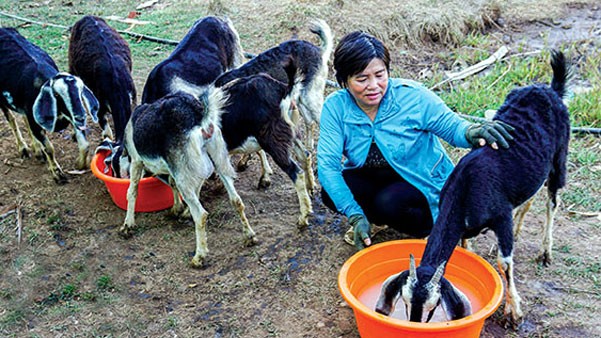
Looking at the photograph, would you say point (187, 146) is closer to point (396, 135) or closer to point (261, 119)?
point (261, 119)

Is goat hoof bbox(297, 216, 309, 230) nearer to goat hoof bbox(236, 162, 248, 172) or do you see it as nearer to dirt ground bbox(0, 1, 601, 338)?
dirt ground bbox(0, 1, 601, 338)

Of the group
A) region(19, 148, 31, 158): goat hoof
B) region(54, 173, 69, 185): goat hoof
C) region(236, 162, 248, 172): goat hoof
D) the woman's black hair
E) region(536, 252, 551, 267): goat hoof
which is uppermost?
the woman's black hair

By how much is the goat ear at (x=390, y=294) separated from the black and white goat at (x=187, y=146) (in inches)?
56.4

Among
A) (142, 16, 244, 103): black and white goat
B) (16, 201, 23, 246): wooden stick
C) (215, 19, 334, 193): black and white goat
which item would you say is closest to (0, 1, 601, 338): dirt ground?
(16, 201, 23, 246): wooden stick

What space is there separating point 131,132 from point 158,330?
1.43m

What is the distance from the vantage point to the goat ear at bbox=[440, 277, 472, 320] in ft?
9.20

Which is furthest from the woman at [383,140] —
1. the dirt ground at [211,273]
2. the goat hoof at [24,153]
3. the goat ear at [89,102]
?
the goat hoof at [24,153]

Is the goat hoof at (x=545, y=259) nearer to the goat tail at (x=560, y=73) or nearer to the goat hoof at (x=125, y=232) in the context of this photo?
the goat tail at (x=560, y=73)

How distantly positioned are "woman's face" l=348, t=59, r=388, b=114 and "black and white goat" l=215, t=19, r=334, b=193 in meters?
1.08

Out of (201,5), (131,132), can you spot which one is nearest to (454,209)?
(131,132)

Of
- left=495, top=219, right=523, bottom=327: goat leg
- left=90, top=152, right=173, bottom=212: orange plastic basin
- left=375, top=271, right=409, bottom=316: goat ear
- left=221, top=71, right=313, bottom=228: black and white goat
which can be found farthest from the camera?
left=90, top=152, right=173, bottom=212: orange plastic basin

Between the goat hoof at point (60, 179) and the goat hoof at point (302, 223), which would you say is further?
the goat hoof at point (60, 179)

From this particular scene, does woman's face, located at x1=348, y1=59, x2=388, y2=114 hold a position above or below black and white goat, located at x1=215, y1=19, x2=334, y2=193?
above

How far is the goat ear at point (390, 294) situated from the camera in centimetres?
287
